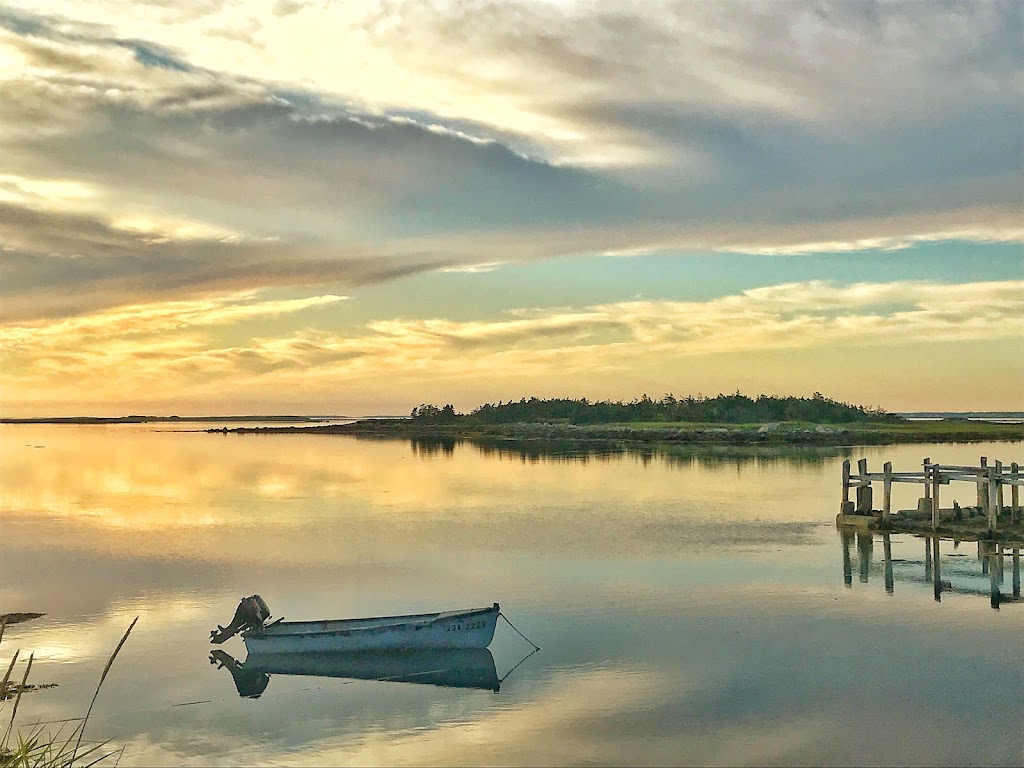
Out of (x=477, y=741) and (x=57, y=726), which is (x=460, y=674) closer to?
(x=477, y=741)

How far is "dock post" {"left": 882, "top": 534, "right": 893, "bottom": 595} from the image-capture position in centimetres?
2997

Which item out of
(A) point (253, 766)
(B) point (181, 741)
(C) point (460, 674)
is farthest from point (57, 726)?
(C) point (460, 674)

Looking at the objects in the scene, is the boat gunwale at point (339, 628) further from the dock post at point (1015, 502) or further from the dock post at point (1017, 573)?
the dock post at point (1015, 502)

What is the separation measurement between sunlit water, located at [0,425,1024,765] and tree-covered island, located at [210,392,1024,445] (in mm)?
54329

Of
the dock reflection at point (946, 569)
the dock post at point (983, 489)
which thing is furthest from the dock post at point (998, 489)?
the dock reflection at point (946, 569)

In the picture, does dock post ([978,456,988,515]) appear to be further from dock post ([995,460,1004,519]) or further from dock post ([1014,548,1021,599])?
dock post ([1014,548,1021,599])

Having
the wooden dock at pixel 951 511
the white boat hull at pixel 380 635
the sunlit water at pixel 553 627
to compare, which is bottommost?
the sunlit water at pixel 553 627

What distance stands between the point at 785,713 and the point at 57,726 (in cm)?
1301

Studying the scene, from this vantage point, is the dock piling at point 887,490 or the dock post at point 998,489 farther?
the dock piling at point 887,490

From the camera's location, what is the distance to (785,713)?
18156 millimetres

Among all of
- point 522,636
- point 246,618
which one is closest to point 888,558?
point 522,636

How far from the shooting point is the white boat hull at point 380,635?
71.5 ft

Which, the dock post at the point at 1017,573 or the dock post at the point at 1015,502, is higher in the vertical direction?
the dock post at the point at 1015,502

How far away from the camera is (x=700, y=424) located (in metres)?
134
